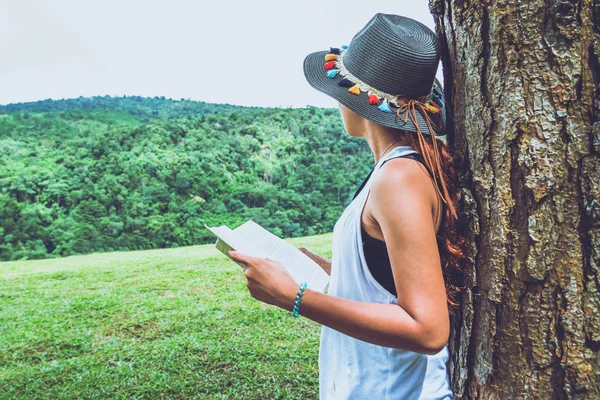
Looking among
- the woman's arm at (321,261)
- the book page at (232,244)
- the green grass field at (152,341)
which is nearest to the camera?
the book page at (232,244)

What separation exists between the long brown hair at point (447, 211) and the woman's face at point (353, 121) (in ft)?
0.37

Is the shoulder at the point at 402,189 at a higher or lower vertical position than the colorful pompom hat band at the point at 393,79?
lower

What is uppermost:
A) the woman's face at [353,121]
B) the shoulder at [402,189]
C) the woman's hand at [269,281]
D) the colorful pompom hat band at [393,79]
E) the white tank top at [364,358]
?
the colorful pompom hat band at [393,79]

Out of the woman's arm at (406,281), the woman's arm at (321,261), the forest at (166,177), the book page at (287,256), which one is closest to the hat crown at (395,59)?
the woman's arm at (406,281)

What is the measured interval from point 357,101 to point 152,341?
4405 millimetres

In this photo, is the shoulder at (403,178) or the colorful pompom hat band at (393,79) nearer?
the shoulder at (403,178)

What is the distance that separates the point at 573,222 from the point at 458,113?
334mm

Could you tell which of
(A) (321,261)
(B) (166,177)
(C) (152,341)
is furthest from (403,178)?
(B) (166,177)

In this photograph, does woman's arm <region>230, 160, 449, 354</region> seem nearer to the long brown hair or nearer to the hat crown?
the long brown hair

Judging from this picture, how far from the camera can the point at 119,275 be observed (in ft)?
27.9

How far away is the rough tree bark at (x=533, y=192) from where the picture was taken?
3.24ft

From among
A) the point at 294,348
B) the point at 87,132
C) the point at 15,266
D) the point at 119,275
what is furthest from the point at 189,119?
the point at 294,348

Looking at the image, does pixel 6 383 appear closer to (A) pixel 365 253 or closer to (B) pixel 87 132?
(A) pixel 365 253

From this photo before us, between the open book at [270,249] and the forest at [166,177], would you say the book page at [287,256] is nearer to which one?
the open book at [270,249]
